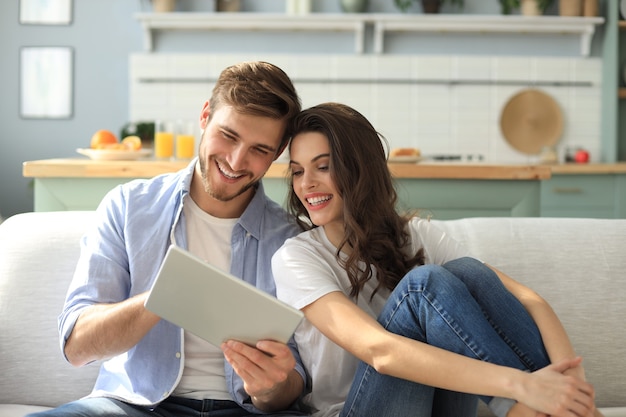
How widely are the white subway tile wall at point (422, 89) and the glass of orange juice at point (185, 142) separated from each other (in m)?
1.74

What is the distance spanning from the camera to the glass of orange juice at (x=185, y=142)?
3727 mm

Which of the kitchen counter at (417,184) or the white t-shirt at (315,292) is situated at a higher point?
the kitchen counter at (417,184)

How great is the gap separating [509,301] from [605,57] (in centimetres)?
425

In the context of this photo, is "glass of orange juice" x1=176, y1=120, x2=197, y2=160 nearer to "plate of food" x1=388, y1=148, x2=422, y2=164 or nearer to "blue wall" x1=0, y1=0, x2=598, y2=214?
"plate of food" x1=388, y1=148, x2=422, y2=164

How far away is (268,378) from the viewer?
5.16ft

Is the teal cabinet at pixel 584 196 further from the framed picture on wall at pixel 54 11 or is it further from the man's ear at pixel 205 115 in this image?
the man's ear at pixel 205 115

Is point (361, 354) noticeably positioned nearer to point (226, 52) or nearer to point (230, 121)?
point (230, 121)

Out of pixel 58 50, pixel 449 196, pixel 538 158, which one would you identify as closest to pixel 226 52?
pixel 58 50

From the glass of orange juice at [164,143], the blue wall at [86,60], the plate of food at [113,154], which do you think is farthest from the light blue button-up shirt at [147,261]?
the blue wall at [86,60]

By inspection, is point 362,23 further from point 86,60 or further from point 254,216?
point 254,216

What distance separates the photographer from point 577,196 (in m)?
5.03

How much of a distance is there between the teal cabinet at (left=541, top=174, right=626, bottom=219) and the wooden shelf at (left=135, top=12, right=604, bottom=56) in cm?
106

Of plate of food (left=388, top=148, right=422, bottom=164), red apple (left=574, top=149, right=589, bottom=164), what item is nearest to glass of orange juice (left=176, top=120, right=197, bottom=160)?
plate of food (left=388, top=148, right=422, bottom=164)

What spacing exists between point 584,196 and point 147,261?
3.74 meters
